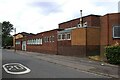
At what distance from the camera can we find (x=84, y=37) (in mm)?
36875

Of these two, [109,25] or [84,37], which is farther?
[84,37]

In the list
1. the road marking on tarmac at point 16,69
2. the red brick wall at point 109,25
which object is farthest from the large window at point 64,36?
the road marking on tarmac at point 16,69

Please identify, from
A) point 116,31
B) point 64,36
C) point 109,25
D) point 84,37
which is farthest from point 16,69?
point 64,36

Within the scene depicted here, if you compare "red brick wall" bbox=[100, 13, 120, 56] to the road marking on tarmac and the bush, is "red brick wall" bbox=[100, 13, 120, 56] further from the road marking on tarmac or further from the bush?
the road marking on tarmac

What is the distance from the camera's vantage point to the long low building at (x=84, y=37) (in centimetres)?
3144

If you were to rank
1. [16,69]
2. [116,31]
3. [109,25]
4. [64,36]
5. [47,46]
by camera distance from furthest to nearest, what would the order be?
[47,46], [64,36], [109,25], [116,31], [16,69]

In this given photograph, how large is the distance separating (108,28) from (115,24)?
0.90 m

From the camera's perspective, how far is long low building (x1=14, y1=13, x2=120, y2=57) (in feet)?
103

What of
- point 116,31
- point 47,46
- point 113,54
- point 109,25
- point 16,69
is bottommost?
point 16,69

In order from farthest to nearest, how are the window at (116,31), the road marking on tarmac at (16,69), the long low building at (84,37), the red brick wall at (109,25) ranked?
1. the long low building at (84,37)
2. the window at (116,31)
3. the red brick wall at (109,25)
4. the road marking on tarmac at (16,69)

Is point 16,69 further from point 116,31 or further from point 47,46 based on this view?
point 47,46

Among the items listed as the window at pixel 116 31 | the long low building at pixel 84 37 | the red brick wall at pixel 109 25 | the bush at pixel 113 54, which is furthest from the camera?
the long low building at pixel 84 37

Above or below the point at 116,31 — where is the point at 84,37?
below

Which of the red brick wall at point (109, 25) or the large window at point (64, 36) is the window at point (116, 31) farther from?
the large window at point (64, 36)
